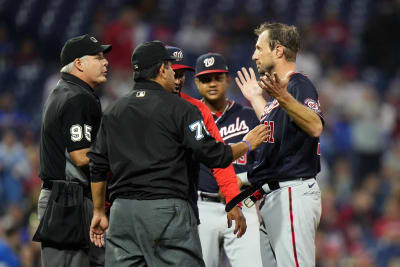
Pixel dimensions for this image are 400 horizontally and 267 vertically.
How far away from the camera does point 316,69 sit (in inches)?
465

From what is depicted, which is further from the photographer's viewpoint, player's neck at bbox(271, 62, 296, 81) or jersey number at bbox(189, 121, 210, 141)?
player's neck at bbox(271, 62, 296, 81)

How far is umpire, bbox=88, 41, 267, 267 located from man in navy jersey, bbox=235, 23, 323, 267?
0.52m

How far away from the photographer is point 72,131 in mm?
4676

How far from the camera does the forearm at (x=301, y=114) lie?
4.34m

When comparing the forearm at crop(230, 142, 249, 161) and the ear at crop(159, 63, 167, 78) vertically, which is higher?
the ear at crop(159, 63, 167, 78)

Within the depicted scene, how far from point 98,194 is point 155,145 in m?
0.56

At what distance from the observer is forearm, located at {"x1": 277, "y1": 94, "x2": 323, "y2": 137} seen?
14.3 feet

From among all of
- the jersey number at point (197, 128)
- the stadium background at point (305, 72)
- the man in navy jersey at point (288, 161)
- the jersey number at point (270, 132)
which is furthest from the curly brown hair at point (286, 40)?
the stadium background at point (305, 72)

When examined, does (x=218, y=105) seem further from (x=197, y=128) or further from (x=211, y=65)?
(x=197, y=128)

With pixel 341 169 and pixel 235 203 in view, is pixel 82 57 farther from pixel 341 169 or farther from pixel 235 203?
pixel 341 169

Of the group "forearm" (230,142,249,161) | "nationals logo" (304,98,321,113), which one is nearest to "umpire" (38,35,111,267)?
"forearm" (230,142,249,161)

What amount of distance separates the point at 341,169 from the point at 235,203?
6.39 metres

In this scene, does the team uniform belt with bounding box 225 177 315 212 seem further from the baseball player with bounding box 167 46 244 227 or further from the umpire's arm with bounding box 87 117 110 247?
the umpire's arm with bounding box 87 117 110 247

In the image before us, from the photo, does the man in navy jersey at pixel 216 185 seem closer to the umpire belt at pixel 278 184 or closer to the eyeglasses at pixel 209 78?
the eyeglasses at pixel 209 78
